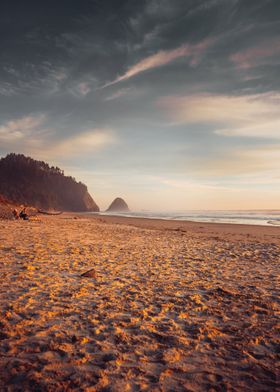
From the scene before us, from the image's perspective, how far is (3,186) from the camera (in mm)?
105312

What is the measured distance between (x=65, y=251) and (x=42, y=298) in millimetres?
4700

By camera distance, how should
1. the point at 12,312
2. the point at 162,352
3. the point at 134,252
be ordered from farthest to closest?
the point at 134,252 → the point at 12,312 → the point at 162,352

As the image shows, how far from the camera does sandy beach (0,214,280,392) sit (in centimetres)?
282

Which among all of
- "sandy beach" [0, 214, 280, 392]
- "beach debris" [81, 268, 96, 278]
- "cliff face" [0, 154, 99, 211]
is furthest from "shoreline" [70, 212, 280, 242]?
"cliff face" [0, 154, 99, 211]

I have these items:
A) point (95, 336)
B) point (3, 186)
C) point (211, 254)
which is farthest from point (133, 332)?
point (3, 186)

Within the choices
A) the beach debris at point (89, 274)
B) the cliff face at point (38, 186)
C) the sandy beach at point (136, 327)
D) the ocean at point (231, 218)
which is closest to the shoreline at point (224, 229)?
the ocean at point (231, 218)

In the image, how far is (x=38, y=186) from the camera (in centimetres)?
11669

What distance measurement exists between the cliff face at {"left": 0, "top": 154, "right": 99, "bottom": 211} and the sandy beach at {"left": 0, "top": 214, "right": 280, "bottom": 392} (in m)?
106

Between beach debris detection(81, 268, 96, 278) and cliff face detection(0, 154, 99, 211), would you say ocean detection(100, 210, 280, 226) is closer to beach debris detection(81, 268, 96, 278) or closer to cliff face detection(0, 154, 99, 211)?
beach debris detection(81, 268, 96, 278)

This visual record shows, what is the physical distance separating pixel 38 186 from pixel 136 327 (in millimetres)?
122386

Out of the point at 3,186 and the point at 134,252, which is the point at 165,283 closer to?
the point at 134,252

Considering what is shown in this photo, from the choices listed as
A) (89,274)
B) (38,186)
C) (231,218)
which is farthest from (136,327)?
(38,186)

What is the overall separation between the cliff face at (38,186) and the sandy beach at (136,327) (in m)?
106

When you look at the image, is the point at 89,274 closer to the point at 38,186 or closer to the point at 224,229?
the point at 224,229
